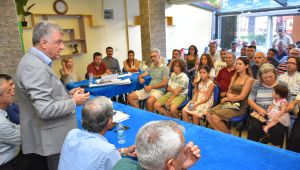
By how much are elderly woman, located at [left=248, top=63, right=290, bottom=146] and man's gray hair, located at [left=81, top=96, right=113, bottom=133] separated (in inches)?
79.3

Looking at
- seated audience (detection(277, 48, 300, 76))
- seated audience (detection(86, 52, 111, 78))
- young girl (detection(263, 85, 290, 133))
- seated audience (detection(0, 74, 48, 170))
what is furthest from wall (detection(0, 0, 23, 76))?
seated audience (detection(277, 48, 300, 76))

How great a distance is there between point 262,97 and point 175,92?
127 centimetres

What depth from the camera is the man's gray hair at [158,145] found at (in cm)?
89

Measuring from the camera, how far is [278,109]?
2613 mm

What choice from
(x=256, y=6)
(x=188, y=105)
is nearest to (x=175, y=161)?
(x=188, y=105)

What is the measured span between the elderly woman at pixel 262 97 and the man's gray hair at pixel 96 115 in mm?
2013

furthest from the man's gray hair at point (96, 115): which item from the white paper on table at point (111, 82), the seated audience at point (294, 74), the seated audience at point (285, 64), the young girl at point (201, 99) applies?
the seated audience at point (285, 64)

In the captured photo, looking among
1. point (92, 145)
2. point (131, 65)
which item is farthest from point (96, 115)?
point (131, 65)

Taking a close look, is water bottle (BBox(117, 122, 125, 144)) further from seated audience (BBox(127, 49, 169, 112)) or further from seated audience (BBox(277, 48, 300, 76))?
seated audience (BBox(277, 48, 300, 76))

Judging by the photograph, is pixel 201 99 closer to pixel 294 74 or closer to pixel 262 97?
pixel 262 97

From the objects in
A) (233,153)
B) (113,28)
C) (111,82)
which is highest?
(113,28)

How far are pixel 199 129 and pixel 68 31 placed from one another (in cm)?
500

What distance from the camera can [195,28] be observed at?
9109mm

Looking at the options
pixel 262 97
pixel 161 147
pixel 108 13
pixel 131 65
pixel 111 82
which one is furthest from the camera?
pixel 108 13
